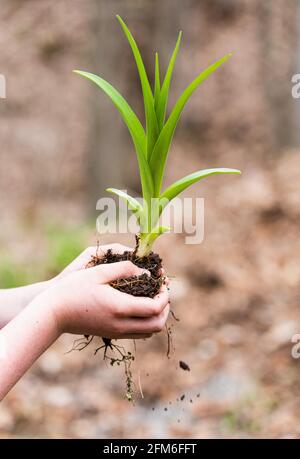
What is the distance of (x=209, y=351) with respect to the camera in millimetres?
3672

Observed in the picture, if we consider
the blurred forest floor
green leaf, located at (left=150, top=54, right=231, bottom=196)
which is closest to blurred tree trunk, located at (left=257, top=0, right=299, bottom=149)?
the blurred forest floor

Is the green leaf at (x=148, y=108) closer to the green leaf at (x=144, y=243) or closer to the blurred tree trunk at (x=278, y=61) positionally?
the green leaf at (x=144, y=243)

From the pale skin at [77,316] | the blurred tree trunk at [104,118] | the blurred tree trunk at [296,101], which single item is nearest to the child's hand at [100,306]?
the pale skin at [77,316]

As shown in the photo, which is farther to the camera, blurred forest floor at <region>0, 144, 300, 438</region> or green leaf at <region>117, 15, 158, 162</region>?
blurred forest floor at <region>0, 144, 300, 438</region>

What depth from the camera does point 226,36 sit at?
6.36 meters

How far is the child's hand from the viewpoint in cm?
139

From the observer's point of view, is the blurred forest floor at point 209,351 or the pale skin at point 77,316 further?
the blurred forest floor at point 209,351

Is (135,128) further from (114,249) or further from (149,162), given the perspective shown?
(114,249)

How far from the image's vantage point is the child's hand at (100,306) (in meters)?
1.39

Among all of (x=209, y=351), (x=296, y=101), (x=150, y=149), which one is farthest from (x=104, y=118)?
(x=150, y=149)

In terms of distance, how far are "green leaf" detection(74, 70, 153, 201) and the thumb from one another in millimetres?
241

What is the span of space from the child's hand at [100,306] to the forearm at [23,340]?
0.08 ft

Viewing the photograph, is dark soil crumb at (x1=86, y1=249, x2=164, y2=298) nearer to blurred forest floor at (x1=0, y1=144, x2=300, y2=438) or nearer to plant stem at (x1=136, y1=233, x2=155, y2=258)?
plant stem at (x1=136, y1=233, x2=155, y2=258)

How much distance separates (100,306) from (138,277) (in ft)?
0.54
